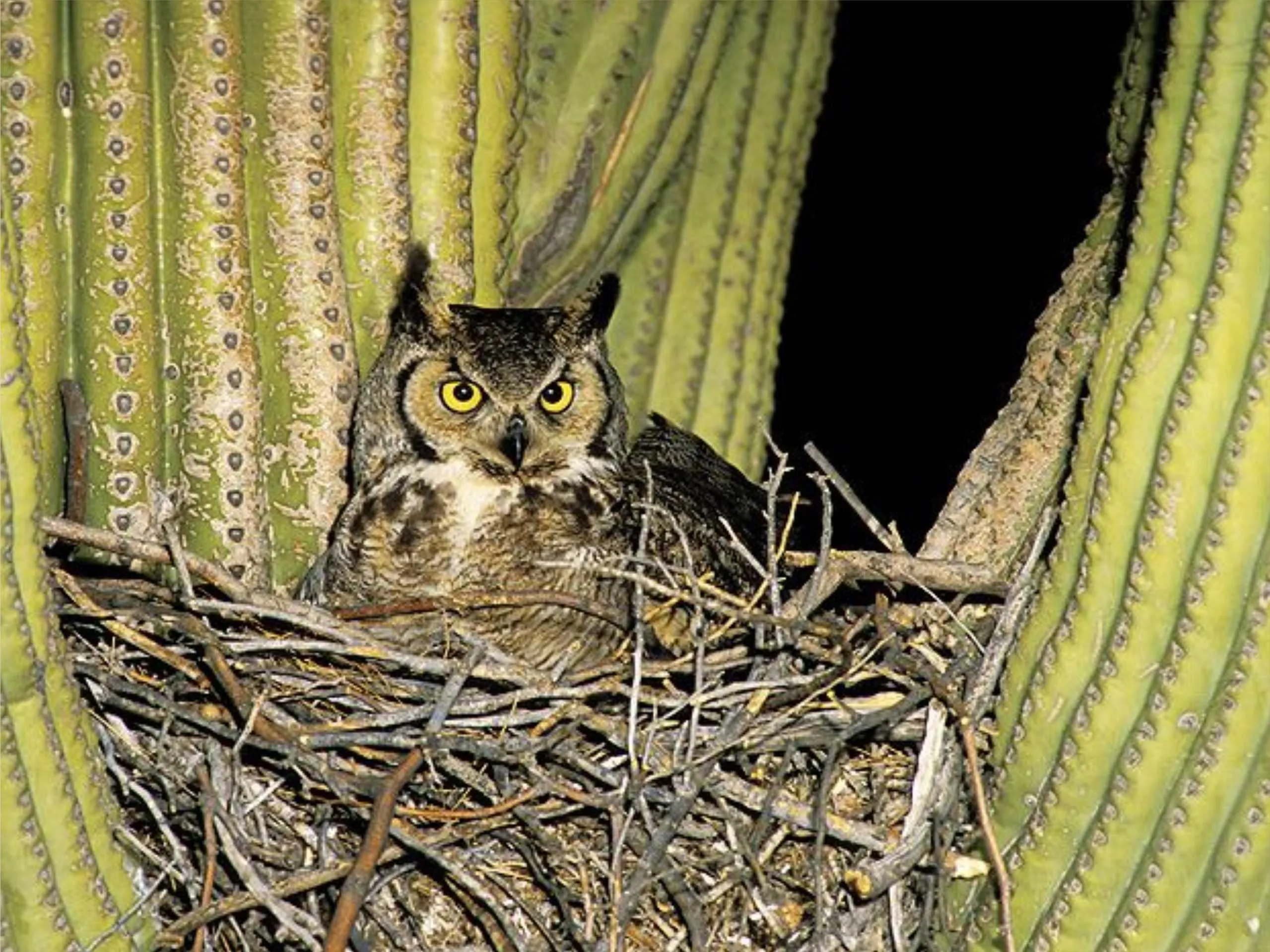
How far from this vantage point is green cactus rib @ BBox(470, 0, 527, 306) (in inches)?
112

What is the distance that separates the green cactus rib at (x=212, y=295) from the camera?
8.86ft

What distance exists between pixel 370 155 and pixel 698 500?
2.03 ft

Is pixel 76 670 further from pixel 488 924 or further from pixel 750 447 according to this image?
pixel 750 447

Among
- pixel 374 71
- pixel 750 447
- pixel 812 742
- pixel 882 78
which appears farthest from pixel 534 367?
pixel 882 78

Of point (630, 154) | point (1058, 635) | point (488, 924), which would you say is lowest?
point (488, 924)

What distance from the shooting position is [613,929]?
2342mm

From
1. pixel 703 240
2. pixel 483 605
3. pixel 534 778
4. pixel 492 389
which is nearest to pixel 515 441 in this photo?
pixel 492 389

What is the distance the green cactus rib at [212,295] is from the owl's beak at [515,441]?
0.32 m

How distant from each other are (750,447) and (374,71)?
0.97 metres

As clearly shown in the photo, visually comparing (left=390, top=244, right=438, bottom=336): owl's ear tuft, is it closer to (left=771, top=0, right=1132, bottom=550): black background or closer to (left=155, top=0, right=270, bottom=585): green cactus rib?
(left=155, top=0, right=270, bottom=585): green cactus rib

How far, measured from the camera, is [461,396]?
2.75 m

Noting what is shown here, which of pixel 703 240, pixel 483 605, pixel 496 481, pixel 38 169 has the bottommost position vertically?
pixel 483 605

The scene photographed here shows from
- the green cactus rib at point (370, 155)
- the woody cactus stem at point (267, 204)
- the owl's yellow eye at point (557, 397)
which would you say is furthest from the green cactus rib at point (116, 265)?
the owl's yellow eye at point (557, 397)

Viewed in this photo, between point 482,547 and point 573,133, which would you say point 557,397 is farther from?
point 573,133
